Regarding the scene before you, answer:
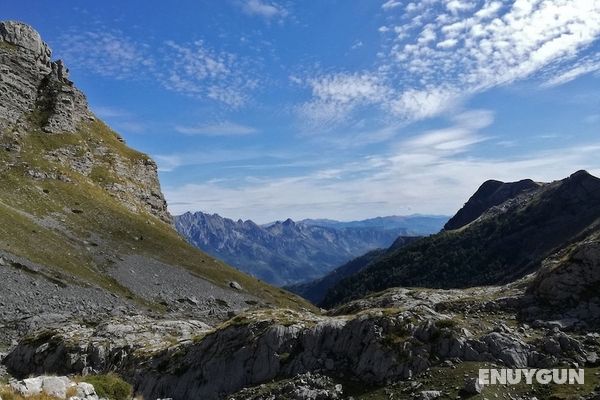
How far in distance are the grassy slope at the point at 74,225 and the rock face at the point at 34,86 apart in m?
7.85

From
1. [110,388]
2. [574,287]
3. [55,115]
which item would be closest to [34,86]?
[55,115]

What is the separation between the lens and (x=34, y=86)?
488 ft

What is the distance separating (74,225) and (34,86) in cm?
7035

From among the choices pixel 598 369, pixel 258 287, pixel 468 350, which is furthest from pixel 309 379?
pixel 258 287

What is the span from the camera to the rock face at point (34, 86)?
13888 centimetres

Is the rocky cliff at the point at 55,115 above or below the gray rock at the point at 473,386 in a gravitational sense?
above

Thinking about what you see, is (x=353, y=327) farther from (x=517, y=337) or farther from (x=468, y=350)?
(x=517, y=337)

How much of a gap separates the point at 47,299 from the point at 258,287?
60.3 metres

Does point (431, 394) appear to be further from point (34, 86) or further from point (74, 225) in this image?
point (34, 86)

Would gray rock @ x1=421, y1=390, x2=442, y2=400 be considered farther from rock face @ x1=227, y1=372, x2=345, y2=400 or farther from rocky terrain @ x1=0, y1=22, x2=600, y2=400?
rock face @ x1=227, y1=372, x2=345, y2=400

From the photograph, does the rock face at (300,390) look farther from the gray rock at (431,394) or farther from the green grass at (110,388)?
the green grass at (110,388)

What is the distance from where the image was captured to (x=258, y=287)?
121m

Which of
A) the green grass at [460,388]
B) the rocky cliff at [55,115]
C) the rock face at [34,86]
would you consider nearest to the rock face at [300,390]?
the green grass at [460,388]

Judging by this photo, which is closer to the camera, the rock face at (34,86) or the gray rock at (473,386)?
the gray rock at (473,386)
